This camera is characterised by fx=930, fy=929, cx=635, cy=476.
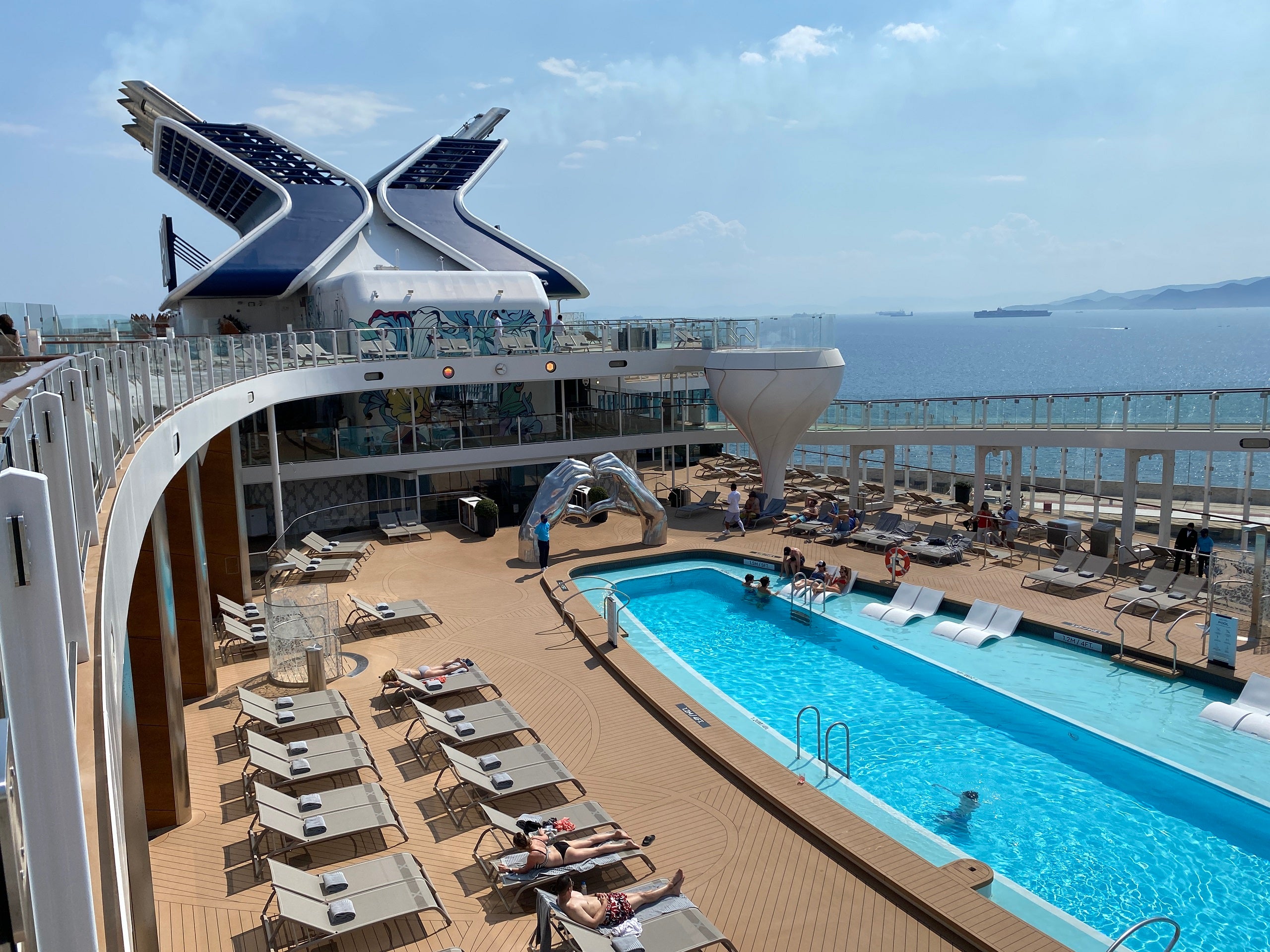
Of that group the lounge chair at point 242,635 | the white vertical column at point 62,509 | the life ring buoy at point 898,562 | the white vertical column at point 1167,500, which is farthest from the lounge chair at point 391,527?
the white vertical column at point 62,509

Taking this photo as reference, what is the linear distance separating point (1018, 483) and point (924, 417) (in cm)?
292

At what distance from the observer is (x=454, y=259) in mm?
33125

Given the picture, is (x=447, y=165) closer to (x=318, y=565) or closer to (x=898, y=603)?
(x=318, y=565)

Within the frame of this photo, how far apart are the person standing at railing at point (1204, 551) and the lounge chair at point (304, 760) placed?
14.6m

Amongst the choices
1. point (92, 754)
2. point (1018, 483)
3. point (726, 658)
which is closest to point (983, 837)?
point (726, 658)

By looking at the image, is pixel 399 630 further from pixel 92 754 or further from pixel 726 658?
pixel 92 754

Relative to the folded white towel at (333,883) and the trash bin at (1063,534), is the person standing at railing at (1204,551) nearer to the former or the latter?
the trash bin at (1063,534)

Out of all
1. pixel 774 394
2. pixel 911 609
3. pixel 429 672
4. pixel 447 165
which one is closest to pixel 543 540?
pixel 429 672

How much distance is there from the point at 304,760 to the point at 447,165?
31.1 m

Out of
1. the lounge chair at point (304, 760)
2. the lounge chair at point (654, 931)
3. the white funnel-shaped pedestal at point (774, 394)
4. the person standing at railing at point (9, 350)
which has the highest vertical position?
the person standing at railing at point (9, 350)

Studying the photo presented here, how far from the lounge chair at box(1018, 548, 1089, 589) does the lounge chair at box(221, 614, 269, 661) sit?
44.8 ft

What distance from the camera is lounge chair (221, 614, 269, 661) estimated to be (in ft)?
47.3

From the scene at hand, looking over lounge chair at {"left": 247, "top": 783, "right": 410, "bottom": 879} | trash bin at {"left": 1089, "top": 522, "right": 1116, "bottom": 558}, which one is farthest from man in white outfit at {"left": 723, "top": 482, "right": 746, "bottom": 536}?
lounge chair at {"left": 247, "top": 783, "right": 410, "bottom": 879}

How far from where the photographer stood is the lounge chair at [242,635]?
47.3 ft
